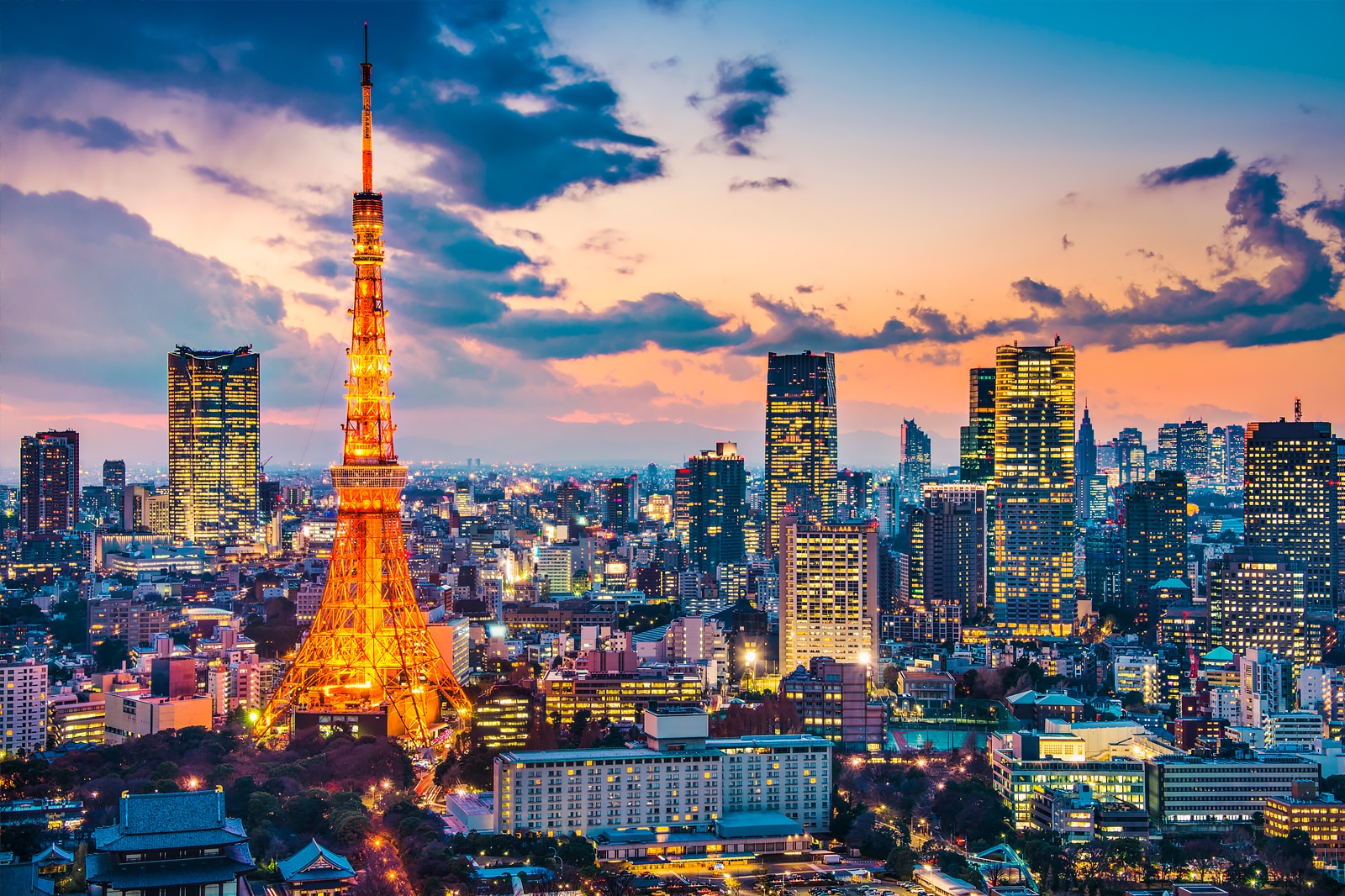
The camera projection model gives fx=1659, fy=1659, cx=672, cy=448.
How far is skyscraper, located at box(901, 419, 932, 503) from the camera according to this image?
78750mm

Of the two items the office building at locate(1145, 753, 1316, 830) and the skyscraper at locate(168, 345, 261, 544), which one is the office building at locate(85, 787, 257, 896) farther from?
the skyscraper at locate(168, 345, 261, 544)

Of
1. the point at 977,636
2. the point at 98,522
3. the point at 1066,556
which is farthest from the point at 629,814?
the point at 98,522

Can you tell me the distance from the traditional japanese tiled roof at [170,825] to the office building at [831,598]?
68.6 ft

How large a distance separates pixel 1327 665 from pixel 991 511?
16559 mm

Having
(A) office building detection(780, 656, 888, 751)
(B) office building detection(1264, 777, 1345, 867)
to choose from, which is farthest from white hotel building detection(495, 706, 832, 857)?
(B) office building detection(1264, 777, 1345, 867)

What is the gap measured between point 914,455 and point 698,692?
53831mm

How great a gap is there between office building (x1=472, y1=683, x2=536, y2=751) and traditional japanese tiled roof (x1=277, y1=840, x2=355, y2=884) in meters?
6.98

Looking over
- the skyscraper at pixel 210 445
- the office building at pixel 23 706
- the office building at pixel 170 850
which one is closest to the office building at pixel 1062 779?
the office building at pixel 170 850

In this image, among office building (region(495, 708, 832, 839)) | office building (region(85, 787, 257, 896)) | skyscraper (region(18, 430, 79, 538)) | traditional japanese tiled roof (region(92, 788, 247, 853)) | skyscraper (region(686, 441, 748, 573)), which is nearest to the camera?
office building (region(85, 787, 257, 896))

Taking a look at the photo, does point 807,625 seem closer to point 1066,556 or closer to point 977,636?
point 977,636

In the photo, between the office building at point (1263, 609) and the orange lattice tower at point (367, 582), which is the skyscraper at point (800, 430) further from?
the orange lattice tower at point (367, 582)

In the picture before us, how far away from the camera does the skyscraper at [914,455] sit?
258 feet

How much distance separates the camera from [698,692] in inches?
1100

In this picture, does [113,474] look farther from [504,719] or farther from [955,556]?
[504,719]
